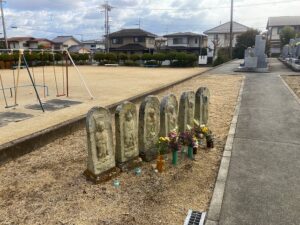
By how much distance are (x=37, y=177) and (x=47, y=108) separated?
481 cm

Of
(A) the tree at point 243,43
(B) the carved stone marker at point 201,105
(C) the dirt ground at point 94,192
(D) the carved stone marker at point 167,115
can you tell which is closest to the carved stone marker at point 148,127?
(D) the carved stone marker at point 167,115

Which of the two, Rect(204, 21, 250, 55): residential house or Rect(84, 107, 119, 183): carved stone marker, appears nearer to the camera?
Rect(84, 107, 119, 183): carved stone marker

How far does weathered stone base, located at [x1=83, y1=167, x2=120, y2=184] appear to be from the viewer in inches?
155

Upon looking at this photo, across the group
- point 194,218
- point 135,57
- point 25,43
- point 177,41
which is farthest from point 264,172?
point 25,43

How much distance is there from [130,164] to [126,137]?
17.5 inches

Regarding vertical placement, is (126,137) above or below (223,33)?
below

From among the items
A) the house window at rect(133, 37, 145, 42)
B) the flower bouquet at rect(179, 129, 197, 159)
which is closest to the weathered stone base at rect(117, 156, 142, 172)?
the flower bouquet at rect(179, 129, 197, 159)

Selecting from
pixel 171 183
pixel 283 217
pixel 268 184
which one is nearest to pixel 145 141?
pixel 171 183

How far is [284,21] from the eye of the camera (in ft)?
193

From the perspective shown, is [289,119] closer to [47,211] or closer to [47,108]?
[47,211]

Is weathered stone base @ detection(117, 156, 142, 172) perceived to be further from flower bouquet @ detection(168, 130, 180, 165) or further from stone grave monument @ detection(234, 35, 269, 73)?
stone grave monument @ detection(234, 35, 269, 73)

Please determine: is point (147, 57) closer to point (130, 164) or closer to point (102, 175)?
point (130, 164)

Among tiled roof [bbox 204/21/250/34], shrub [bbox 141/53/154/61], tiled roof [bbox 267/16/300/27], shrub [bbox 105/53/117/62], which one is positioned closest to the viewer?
shrub [bbox 141/53/154/61]

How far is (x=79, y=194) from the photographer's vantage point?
3664 mm
